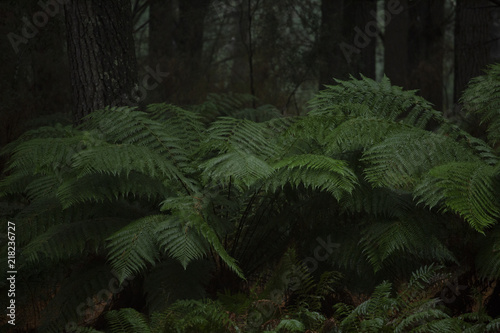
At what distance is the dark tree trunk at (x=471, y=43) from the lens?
22.0 feet

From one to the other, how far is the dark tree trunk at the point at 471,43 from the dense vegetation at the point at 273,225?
3.76 m

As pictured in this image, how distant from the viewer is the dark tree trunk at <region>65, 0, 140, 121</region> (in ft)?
13.6

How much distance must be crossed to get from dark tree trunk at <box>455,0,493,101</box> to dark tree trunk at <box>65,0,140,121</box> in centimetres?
446

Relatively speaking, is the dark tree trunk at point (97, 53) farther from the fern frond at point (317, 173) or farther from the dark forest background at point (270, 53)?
A: the fern frond at point (317, 173)

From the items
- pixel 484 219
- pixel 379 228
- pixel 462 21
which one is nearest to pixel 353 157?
pixel 379 228

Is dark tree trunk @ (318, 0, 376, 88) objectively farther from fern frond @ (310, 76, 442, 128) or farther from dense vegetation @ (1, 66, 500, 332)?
dense vegetation @ (1, 66, 500, 332)

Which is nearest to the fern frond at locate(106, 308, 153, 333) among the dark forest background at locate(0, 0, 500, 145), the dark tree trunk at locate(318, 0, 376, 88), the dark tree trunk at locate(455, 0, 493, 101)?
the dark forest background at locate(0, 0, 500, 145)

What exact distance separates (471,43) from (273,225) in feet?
16.2

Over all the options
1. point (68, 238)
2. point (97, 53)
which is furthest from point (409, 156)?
point (97, 53)

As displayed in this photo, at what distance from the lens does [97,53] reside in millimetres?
4160

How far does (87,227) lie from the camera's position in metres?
2.83

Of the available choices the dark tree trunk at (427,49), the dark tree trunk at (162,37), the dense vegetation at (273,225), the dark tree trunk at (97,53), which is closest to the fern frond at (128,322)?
the dense vegetation at (273,225)

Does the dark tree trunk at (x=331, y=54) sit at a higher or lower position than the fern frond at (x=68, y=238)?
higher

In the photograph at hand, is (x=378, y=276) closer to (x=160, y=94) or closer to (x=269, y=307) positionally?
(x=269, y=307)
